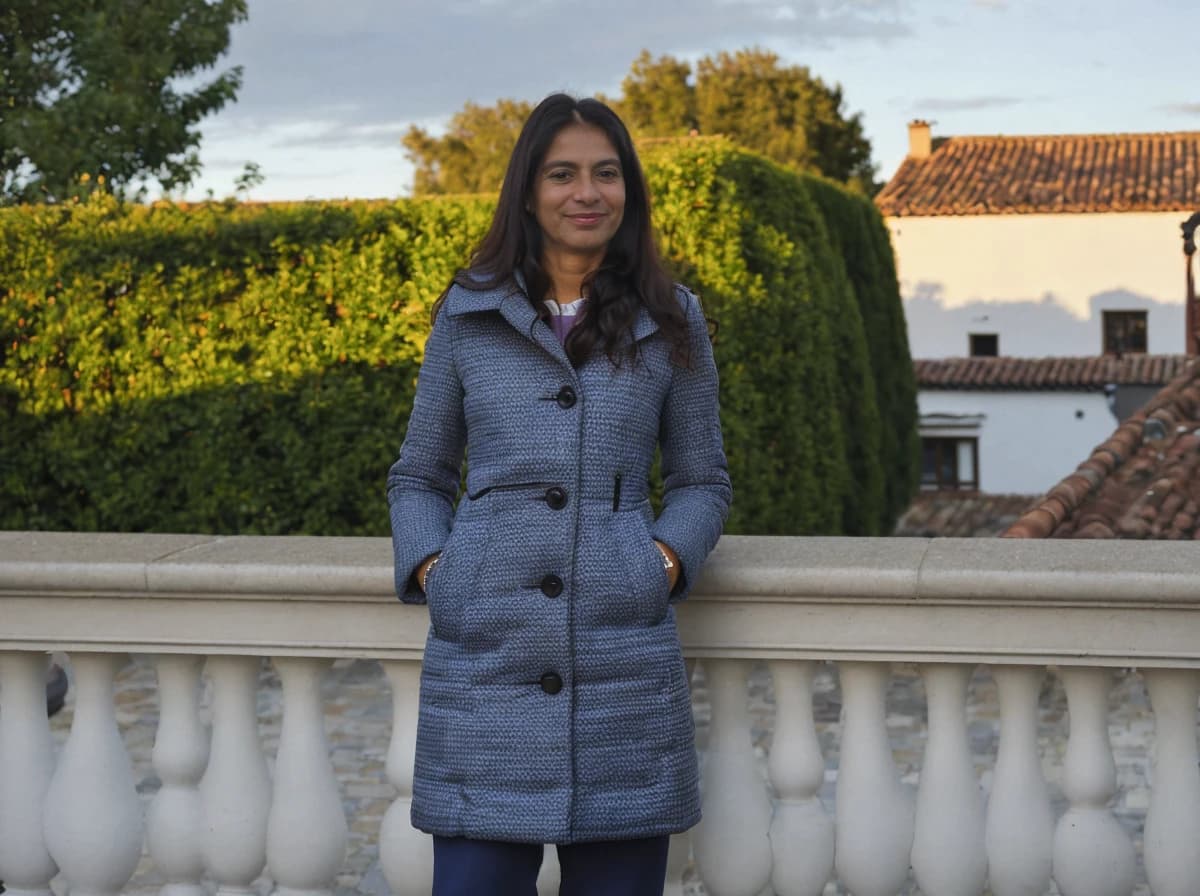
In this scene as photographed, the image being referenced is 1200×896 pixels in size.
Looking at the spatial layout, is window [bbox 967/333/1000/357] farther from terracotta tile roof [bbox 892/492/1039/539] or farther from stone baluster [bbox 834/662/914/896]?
stone baluster [bbox 834/662/914/896]

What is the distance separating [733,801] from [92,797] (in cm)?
115

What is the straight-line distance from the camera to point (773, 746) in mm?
2596

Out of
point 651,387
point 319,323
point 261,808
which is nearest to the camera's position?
point 651,387

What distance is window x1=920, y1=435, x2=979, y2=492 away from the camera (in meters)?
33.8

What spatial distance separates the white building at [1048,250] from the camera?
114 feet

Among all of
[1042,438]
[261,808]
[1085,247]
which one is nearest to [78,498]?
[261,808]

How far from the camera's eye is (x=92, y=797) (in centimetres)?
274

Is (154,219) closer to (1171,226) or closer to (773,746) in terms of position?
(773,746)

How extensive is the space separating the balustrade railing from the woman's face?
587 mm

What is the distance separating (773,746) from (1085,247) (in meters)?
34.4

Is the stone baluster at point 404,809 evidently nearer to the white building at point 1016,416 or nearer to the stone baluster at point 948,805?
the stone baluster at point 948,805

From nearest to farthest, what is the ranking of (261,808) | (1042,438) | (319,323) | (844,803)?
1. (844,803)
2. (261,808)
3. (319,323)
4. (1042,438)

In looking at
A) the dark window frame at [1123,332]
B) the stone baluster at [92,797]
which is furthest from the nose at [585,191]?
the dark window frame at [1123,332]

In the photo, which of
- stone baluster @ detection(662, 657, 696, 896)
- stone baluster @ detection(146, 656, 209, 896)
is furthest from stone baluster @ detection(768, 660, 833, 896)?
stone baluster @ detection(146, 656, 209, 896)
